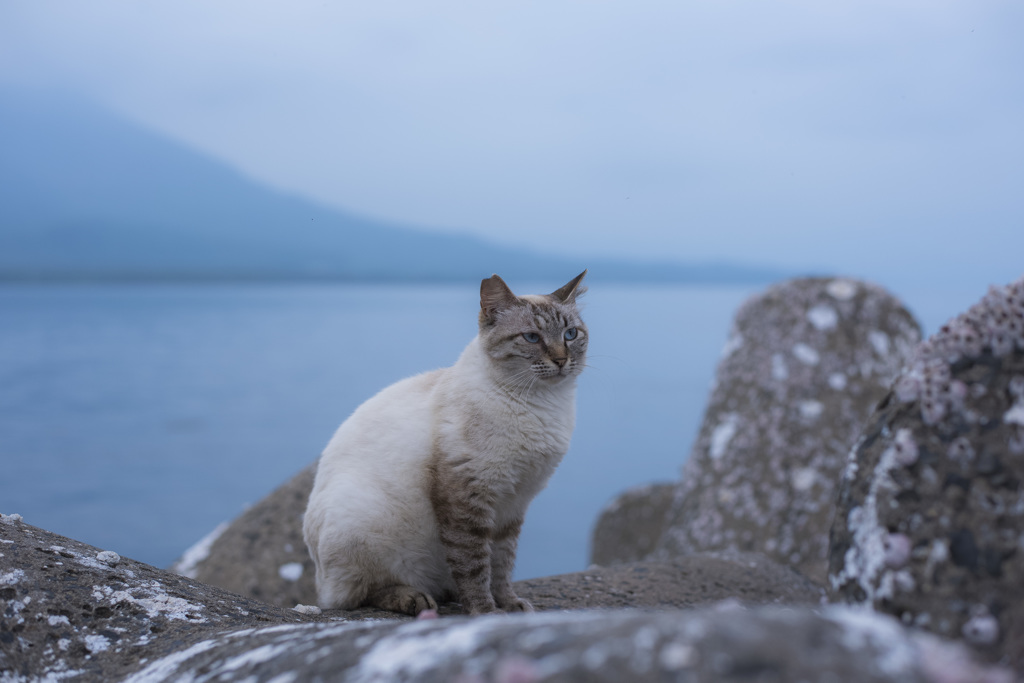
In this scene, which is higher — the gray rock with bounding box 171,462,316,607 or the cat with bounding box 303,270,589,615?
the cat with bounding box 303,270,589,615

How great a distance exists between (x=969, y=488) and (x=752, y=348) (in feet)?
17.8

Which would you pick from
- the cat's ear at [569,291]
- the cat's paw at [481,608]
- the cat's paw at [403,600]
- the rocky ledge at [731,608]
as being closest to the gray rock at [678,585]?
the rocky ledge at [731,608]

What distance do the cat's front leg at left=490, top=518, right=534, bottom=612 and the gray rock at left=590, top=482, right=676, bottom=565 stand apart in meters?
3.79

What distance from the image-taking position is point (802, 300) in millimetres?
7211

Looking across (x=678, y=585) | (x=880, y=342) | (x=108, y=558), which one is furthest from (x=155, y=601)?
(x=880, y=342)

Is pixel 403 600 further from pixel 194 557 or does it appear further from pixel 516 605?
pixel 194 557

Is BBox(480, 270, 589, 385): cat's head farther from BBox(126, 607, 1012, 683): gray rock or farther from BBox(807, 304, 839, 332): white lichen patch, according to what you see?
BBox(807, 304, 839, 332): white lichen patch

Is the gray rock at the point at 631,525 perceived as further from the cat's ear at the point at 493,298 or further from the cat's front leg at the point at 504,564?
the cat's ear at the point at 493,298

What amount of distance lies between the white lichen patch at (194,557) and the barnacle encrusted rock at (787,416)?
153 inches

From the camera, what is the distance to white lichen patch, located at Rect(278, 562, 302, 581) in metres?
5.37

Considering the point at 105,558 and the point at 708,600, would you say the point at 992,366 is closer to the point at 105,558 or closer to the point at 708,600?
the point at 708,600

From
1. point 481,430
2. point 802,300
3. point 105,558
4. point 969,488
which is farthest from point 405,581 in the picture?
point 802,300

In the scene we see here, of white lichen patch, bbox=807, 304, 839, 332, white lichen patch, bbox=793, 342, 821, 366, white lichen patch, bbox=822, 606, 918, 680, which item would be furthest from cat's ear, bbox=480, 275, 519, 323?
white lichen patch, bbox=807, 304, 839, 332

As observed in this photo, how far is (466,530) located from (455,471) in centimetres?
31
